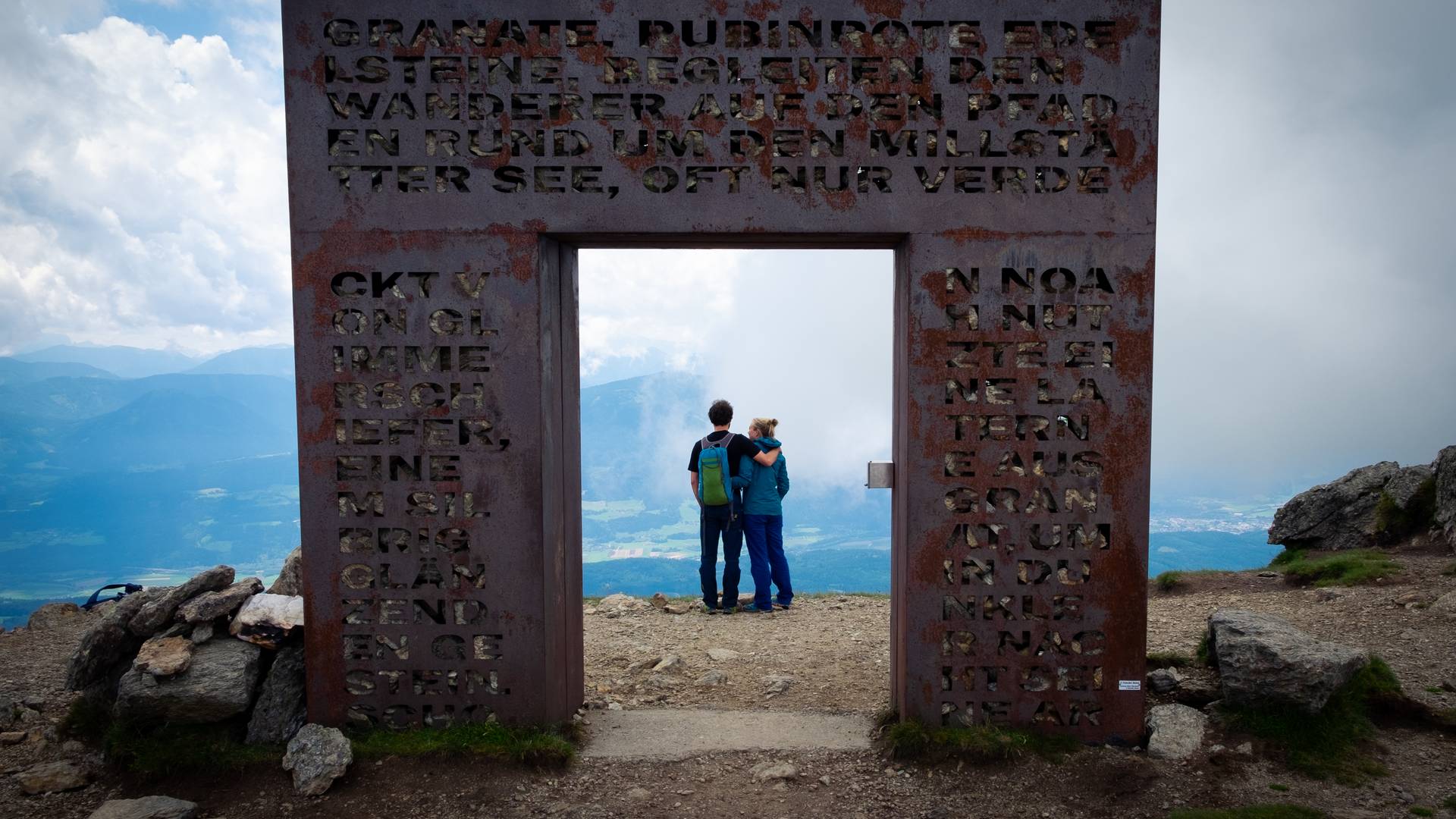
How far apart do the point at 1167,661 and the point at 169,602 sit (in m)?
7.75

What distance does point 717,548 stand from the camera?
9562 millimetres

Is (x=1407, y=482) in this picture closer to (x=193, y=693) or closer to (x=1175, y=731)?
(x=1175, y=731)

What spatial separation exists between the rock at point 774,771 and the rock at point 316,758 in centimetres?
269

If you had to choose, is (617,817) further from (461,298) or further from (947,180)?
(947,180)

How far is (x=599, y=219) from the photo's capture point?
529 centimetres

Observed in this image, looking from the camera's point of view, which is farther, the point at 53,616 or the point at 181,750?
the point at 53,616

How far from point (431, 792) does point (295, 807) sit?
2.75 ft

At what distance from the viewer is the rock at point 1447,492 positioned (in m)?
10.3

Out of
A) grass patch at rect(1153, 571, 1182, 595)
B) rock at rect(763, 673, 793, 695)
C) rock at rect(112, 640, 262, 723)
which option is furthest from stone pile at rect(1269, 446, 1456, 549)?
rock at rect(112, 640, 262, 723)

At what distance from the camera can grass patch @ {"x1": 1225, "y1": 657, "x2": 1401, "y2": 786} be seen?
17.0ft

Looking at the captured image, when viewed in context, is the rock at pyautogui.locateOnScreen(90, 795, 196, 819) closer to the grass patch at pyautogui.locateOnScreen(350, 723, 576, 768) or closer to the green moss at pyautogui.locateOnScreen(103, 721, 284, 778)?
the green moss at pyautogui.locateOnScreen(103, 721, 284, 778)

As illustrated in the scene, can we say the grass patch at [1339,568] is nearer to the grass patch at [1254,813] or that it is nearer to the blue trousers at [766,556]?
the grass patch at [1254,813]

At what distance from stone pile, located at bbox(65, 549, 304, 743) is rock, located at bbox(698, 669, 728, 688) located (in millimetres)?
3225

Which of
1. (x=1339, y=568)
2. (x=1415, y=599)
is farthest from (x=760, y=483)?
(x=1339, y=568)
